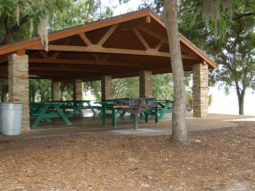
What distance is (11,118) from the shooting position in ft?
29.6

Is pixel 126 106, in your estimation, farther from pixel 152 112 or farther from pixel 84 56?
pixel 84 56

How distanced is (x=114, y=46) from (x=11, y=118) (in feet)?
17.9

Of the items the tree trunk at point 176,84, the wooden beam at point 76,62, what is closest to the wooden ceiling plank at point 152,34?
the wooden beam at point 76,62

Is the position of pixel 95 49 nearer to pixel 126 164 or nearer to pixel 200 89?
pixel 200 89

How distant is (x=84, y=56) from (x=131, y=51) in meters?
3.60

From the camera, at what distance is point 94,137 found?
8164 millimetres

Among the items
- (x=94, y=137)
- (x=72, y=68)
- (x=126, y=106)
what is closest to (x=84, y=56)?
(x=72, y=68)

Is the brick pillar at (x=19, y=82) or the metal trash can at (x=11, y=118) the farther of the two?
the brick pillar at (x=19, y=82)

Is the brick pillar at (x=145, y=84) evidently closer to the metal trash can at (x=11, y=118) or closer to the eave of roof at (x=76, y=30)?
the eave of roof at (x=76, y=30)

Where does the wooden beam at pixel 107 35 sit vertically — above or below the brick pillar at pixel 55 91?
above

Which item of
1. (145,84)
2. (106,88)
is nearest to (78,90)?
(106,88)

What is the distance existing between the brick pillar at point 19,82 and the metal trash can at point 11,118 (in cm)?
54

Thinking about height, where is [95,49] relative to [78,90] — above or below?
above

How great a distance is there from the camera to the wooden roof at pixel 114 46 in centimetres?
984
